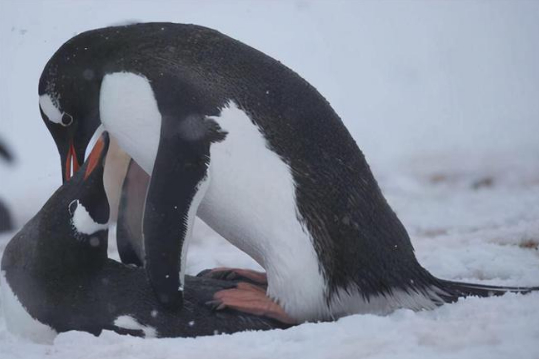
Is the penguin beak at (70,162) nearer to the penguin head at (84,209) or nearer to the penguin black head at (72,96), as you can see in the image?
the penguin black head at (72,96)

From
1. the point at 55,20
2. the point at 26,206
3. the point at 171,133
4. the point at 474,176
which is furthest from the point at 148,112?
the point at 474,176

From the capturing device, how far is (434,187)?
5141mm

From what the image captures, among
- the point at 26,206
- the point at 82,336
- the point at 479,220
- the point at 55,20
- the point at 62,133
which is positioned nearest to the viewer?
the point at 82,336

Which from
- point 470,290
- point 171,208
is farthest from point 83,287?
point 470,290

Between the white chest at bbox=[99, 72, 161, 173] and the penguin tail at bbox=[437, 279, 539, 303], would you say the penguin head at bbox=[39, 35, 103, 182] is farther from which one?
the penguin tail at bbox=[437, 279, 539, 303]

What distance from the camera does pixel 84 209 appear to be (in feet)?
7.29

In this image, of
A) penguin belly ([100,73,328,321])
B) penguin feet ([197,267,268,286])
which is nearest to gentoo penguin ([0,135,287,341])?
penguin belly ([100,73,328,321])

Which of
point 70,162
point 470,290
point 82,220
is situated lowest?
point 470,290

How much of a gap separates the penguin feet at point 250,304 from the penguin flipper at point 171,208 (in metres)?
0.14

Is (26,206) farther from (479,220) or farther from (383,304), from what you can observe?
(383,304)

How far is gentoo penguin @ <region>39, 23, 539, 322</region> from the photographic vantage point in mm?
2117

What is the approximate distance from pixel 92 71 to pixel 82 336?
2.77ft

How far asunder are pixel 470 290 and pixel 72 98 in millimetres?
1443

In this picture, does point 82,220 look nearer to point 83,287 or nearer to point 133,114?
point 83,287
